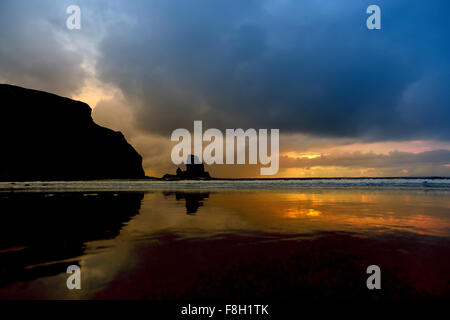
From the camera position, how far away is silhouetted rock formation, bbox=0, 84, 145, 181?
80750 millimetres

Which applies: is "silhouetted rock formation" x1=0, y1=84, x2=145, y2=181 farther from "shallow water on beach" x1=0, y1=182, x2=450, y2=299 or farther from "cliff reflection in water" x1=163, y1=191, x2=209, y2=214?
"shallow water on beach" x1=0, y1=182, x2=450, y2=299

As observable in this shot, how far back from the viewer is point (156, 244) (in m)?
6.75

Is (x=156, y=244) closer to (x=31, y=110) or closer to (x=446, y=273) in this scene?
(x=446, y=273)

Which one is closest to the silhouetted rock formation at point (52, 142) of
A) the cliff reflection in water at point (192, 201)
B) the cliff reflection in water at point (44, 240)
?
the cliff reflection in water at point (192, 201)

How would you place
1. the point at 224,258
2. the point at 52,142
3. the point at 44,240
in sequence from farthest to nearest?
the point at 52,142
the point at 44,240
the point at 224,258

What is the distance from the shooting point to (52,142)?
3580 inches

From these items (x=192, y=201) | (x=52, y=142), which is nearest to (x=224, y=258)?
(x=192, y=201)

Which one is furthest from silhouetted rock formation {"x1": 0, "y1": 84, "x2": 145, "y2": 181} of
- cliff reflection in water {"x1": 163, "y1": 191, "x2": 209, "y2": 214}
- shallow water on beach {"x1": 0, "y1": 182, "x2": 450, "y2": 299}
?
shallow water on beach {"x1": 0, "y1": 182, "x2": 450, "y2": 299}

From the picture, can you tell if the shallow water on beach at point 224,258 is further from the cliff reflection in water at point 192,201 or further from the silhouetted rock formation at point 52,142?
the silhouetted rock formation at point 52,142

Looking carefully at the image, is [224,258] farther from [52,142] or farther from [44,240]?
[52,142]

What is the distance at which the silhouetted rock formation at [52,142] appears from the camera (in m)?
80.8

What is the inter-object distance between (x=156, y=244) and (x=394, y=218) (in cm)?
1074

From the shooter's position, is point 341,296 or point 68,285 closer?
point 341,296
